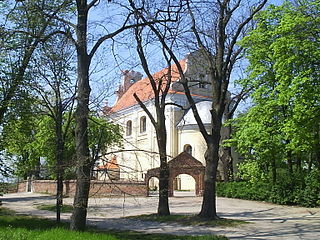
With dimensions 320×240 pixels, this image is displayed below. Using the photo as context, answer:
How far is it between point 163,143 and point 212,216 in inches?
152

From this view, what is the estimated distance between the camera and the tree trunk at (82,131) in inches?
365

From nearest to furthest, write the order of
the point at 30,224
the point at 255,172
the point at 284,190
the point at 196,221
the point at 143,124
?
the point at 30,224, the point at 196,221, the point at 284,190, the point at 255,172, the point at 143,124

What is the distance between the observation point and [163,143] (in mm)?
16672

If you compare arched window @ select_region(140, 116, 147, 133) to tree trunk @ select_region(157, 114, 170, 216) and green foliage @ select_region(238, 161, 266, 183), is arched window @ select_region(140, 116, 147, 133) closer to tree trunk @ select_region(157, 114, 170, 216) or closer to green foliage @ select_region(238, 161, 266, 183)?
green foliage @ select_region(238, 161, 266, 183)

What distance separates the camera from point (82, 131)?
A: 9.78 meters

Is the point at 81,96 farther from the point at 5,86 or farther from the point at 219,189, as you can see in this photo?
the point at 219,189

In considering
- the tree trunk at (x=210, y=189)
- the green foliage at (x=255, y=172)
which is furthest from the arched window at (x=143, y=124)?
the tree trunk at (x=210, y=189)

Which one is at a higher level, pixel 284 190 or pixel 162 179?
pixel 162 179

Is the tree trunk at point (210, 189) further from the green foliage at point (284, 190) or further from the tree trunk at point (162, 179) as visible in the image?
the green foliage at point (284, 190)

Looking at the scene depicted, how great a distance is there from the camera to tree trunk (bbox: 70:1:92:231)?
9.27m

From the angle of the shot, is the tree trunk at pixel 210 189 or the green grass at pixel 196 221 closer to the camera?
the green grass at pixel 196 221

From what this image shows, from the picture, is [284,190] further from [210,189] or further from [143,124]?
[143,124]

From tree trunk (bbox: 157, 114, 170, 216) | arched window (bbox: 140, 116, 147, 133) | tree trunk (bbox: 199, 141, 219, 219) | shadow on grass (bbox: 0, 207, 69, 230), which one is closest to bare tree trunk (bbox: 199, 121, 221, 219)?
tree trunk (bbox: 199, 141, 219, 219)

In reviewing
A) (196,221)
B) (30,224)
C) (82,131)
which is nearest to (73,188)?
(30,224)
